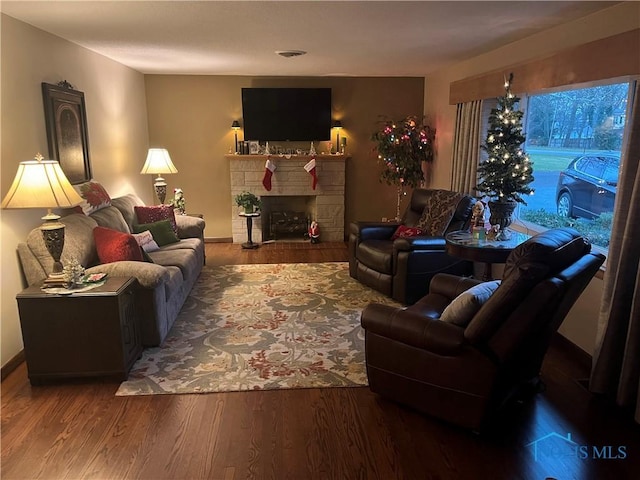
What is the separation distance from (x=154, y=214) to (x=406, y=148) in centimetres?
344

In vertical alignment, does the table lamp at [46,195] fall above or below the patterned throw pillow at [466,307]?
above

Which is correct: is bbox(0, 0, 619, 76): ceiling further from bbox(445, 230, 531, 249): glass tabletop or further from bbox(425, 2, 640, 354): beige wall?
bbox(445, 230, 531, 249): glass tabletop

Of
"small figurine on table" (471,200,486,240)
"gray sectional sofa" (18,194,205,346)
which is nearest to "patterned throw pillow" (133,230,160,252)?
"gray sectional sofa" (18,194,205,346)

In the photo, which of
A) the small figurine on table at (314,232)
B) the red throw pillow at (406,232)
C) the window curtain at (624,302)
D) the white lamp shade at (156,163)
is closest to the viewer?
the window curtain at (624,302)

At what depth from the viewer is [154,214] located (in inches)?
207

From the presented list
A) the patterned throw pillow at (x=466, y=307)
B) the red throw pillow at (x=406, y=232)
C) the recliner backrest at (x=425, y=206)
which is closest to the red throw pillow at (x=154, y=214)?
the red throw pillow at (x=406, y=232)

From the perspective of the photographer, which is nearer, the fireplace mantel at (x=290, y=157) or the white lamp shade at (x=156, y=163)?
the white lamp shade at (x=156, y=163)

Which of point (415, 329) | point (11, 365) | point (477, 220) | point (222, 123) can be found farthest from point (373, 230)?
point (11, 365)

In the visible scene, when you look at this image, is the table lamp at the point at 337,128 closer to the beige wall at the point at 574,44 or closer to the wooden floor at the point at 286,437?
the beige wall at the point at 574,44

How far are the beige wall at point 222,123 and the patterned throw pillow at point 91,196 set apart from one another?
2441mm

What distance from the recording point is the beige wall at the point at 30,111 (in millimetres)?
3260

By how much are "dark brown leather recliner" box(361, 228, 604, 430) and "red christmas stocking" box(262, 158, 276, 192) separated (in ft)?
14.4

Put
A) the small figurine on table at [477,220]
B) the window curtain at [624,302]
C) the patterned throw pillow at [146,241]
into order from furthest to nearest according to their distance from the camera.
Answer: the patterned throw pillow at [146,241], the small figurine on table at [477,220], the window curtain at [624,302]

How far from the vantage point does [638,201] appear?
261 centimetres
